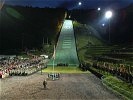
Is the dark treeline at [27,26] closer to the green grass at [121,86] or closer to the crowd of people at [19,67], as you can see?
the crowd of people at [19,67]

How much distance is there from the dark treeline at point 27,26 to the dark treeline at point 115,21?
1195 cm

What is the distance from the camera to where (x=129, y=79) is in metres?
40.7

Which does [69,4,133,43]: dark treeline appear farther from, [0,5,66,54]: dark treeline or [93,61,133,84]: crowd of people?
[93,61,133,84]: crowd of people

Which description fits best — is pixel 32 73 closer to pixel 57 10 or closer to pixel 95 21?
pixel 95 21

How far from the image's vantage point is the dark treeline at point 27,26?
4625 inches

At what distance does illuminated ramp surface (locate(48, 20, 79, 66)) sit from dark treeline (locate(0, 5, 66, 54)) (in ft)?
13.4

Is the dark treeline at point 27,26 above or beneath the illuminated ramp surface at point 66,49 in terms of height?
above

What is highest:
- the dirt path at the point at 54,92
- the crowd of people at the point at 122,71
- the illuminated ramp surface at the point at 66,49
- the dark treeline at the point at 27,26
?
the dark treeline at the point at 27,26

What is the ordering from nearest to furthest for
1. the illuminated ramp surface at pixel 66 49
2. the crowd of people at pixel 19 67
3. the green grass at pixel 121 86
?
the green grass at pixel 121 86 < the crowd of people at pixel 19 67 < the illuminated ramp surface at pixel 66 49

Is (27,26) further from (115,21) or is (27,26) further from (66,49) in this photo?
(66,49)

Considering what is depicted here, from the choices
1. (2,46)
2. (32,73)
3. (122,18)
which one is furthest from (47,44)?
(32,73)

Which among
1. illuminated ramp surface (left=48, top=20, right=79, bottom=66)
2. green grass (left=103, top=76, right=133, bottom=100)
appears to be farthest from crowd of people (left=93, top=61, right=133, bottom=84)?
illuminated ramp surface (left=48, top=20, right=79, bottom=66)

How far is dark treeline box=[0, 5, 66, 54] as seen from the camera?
117469 millimetres

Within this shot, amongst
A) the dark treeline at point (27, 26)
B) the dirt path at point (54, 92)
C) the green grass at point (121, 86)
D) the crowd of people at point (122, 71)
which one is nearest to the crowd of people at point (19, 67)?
the dirt path at point (54, 92)
